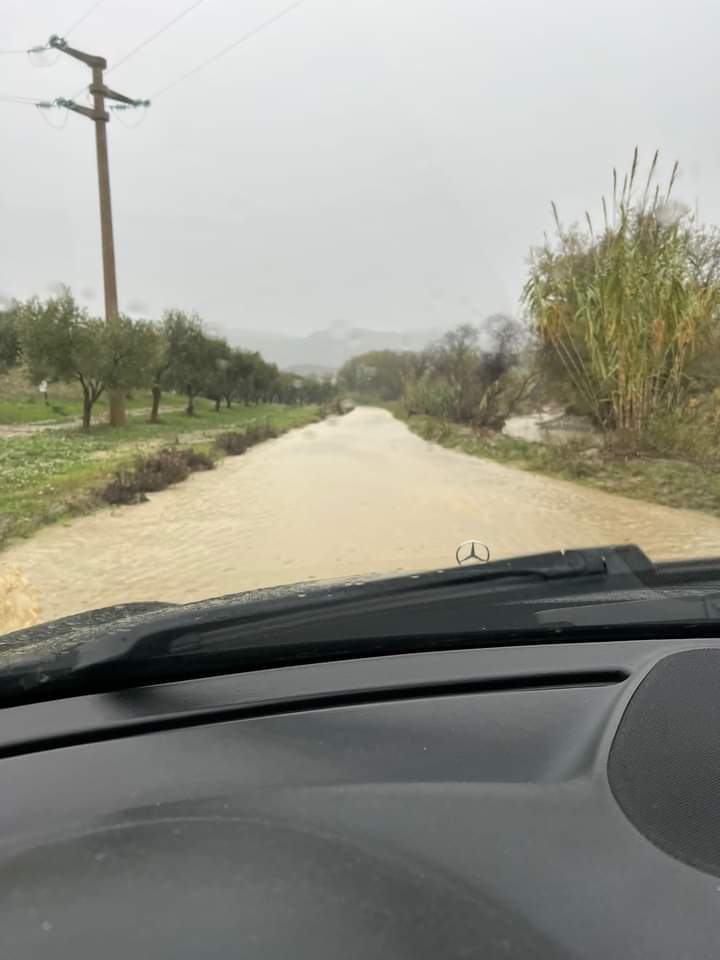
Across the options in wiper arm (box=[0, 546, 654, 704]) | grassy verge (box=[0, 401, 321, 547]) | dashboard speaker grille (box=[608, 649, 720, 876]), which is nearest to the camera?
dashboard speaker grille (box=[608, 649, 720, 876])

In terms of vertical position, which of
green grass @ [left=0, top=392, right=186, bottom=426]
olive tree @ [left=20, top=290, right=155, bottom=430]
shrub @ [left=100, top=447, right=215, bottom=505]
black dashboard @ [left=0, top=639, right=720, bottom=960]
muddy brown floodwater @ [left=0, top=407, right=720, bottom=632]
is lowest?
muddy brown floodwater @ [left=0, top=407, right=720, bottom=632]

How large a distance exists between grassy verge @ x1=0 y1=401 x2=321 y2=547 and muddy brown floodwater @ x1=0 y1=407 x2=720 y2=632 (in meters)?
0.25

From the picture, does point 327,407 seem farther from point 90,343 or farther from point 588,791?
point 588,791

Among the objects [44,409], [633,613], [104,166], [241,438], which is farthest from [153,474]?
[633,613]

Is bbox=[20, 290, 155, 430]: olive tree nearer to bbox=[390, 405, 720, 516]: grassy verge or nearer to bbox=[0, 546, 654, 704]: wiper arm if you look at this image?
bbox=[390, 405, 720, 516]: grassy verge

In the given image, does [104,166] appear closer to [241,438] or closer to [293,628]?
[241,438]

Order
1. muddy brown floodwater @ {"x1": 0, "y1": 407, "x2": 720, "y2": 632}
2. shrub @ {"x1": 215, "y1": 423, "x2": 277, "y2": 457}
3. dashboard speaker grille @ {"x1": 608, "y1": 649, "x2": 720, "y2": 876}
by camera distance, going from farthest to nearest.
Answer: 1. shrub @ {"x1": 215, "y1": 423, "x2": 277, "y2": 457}
2. muddy brown floodwater @ {"x1": 0, "y1": 407, "x2": 720, "y2": 632}
3. dashboard speaker grille @ {"x1": 608, "y1": 649, "x2": 720, "y2": 876}

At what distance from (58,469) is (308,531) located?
3.10 metres

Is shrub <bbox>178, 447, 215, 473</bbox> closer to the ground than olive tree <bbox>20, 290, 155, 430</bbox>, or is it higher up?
closer to the ground

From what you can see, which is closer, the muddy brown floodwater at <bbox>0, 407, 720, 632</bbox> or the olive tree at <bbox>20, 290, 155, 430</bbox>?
the muddy brown floodwater at <bbox>0, 407, 720, 632</bbox>

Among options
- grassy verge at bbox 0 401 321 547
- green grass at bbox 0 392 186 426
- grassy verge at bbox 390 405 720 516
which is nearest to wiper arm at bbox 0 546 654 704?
grassy verge at bbox 0 401 321 547

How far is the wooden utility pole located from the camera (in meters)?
9.60

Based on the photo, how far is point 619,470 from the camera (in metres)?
12.4

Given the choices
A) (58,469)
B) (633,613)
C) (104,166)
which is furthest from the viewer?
(104,166)
